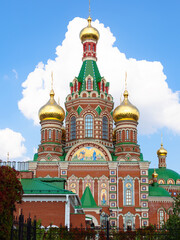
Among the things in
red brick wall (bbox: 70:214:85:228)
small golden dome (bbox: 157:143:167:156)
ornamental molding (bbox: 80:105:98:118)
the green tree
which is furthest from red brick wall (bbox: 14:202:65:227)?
small golden dome (bbox: 157:143:167:156)

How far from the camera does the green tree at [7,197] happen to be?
11.9m

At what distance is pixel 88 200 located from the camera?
118 ft

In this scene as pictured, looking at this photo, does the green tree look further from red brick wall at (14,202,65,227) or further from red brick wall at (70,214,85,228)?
red brick wall at (70,214,85,228)

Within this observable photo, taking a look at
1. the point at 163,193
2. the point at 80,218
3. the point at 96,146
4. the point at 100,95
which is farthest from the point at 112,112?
the point at 80,218

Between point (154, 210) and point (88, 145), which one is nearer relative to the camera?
point (88, 145)

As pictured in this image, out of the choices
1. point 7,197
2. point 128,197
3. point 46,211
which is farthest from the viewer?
point 128,197

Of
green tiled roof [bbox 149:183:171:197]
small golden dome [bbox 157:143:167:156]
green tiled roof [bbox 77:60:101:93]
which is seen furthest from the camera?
small golden dome [bbox 157:143:167:156]

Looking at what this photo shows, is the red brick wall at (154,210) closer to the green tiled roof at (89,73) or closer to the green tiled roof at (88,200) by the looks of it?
the green tiled roof at (88,200)

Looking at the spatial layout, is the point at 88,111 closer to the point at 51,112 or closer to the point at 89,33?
the point at 51,112

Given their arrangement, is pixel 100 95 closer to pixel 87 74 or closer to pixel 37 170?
pixel 87 74

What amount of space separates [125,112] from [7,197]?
3002cm

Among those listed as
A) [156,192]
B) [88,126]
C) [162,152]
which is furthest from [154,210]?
[162,152]

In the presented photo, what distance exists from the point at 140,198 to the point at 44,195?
17.4m

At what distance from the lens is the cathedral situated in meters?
38.0
